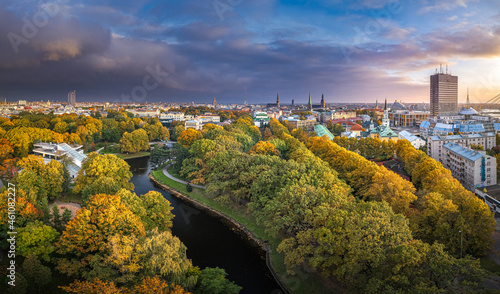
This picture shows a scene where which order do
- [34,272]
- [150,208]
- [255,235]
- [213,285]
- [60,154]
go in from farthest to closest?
1. [60,154]
2. [255,235]
3. [150,208]
4. [34,272]
5. [213,285]

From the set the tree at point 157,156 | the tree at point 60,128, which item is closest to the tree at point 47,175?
the tree at point 157,156

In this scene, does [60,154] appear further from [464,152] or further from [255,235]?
[464,152]

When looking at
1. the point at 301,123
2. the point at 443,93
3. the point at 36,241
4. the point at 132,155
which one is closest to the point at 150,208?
the point at 36,241

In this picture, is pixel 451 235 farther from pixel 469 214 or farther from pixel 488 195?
pixel 488 195

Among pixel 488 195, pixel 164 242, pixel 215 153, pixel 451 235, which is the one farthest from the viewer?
pixel 215 153

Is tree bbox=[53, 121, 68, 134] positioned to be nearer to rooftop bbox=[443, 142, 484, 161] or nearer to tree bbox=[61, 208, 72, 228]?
tree bbox=[61, 208, 72, 228]

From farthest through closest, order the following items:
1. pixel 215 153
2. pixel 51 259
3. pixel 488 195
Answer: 1. pixel 215 153
2. pixel 488 195
3. pixel 51 259


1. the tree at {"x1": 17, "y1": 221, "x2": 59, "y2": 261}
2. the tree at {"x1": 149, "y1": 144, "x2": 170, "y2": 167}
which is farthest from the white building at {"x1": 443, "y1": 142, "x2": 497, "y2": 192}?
the tree at {"x1": 149, "y1": 144, "x2": 170, "y2": 167}

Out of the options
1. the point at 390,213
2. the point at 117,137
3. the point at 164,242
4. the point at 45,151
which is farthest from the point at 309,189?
the point at 117,137
